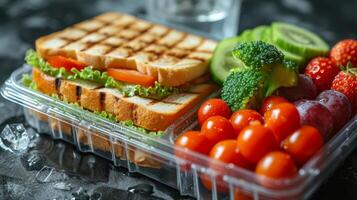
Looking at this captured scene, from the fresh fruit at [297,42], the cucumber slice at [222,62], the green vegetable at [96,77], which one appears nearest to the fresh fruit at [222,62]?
the cucumber slice at [222,62]

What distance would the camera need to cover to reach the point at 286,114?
7.32 ft

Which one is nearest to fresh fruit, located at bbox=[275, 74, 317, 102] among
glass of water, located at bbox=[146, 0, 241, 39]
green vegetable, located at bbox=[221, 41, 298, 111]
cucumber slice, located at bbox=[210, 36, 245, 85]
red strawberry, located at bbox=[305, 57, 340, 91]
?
green vegetable, located at bbox=[221, 41, 298, 111]

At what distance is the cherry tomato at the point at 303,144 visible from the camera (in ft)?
7.13

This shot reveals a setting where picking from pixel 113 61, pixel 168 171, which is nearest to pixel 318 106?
pixel 168 171

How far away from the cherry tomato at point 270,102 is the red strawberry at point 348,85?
30 centimetres

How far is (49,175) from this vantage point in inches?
102

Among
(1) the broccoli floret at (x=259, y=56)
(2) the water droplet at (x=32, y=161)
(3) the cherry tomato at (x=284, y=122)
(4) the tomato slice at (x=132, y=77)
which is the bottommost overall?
(2) the water droplet at (x=32, y=161)

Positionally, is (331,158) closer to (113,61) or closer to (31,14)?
(113,61)

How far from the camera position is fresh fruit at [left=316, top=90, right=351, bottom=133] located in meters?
2.51

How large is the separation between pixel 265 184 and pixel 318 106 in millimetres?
469

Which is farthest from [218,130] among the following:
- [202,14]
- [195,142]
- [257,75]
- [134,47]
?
[202,14]

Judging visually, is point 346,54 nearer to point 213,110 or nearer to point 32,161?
point 213,110

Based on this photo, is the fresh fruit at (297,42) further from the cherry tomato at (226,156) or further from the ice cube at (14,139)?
the ice cube at (14,139)

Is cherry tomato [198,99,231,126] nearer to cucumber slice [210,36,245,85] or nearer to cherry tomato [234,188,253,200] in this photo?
cucumber slice [210,36,245,85]
